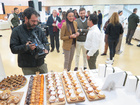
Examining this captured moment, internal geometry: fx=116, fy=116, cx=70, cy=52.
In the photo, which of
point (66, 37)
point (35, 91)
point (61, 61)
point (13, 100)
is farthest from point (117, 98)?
point (61, 61)

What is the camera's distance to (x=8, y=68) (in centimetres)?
315

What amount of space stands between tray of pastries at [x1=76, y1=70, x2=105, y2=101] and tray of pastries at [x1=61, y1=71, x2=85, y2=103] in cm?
7

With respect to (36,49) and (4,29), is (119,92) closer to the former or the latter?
(36,49)

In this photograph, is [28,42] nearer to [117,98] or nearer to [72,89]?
[72,89]

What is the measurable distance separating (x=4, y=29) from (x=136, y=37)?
966 centimetres

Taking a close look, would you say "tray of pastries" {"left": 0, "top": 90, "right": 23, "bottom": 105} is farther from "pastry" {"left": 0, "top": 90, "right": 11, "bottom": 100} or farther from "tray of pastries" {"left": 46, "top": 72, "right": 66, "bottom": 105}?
"tray of pastries" {"left": 46, "top": 72, "right": 66, "bottom": 105}

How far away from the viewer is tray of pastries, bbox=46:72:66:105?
1.17 metres

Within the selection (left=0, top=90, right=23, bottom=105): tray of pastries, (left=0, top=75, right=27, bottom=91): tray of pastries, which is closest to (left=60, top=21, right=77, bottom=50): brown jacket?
(left=0, top=75, right=27, bottom=91): tray of pastries

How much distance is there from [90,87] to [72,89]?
214 millimetres

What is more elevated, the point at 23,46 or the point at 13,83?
the point at 23,46

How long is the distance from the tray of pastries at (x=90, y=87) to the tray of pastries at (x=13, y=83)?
737mm

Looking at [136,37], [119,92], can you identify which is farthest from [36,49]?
[136,37]

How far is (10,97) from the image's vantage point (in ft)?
3.87

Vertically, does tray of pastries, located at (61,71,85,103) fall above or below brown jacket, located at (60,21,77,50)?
below
